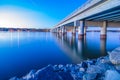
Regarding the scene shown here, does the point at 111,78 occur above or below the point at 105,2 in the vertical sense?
below

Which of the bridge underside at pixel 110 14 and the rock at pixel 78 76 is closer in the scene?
the rock at pixel 78 76

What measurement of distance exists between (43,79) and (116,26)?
41.6 metres

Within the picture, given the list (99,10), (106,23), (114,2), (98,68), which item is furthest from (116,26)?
(98,68)

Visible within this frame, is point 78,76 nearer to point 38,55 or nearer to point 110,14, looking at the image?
point 38,55

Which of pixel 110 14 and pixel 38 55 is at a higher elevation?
pixel 110 14

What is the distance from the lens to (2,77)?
768cm

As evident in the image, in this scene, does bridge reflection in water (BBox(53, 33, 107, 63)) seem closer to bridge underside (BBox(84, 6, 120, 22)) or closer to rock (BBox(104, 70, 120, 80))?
bridge underside (BBox(84, 6, 120, 22))

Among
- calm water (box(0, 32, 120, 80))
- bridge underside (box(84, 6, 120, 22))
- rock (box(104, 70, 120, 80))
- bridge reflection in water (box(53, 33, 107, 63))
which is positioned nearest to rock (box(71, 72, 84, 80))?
rock (box(104, 70, 120, 80))

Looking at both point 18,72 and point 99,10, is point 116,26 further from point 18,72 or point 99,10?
point 18,72

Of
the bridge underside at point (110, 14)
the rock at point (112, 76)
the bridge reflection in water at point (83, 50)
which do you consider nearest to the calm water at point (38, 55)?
the bridge reflection in water at point (83, 50)

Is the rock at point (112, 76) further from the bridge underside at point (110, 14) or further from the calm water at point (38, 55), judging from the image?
the bridge underside at point (110, 14)

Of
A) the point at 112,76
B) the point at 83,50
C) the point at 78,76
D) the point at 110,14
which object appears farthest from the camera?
the point at 110,14

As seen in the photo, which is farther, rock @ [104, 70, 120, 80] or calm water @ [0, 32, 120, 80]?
calm water @ [0, 32, 120, 80]

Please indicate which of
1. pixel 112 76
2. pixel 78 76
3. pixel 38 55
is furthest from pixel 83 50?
pixel 112 76
